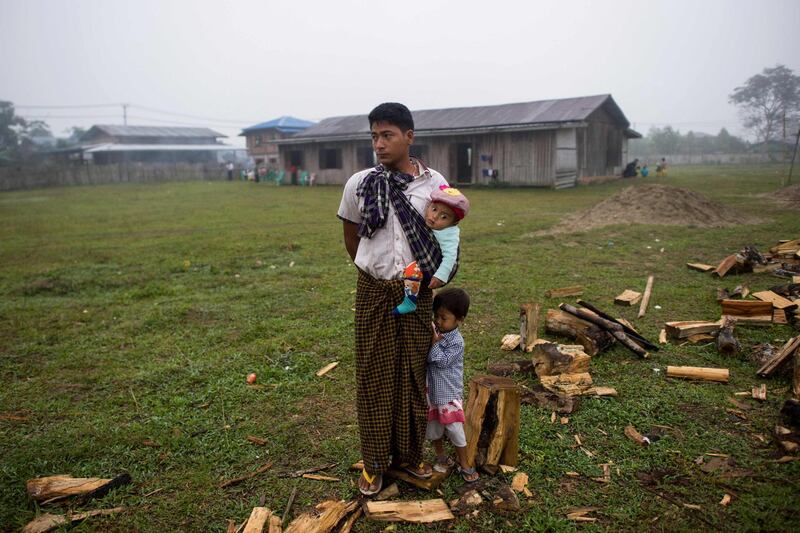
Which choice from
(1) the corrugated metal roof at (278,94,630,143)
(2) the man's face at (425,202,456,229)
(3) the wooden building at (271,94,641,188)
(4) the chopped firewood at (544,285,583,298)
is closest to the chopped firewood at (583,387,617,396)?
(2) the man's face at (425,202,456,229)

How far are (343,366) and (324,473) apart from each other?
147cm

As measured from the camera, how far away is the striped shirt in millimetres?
2713

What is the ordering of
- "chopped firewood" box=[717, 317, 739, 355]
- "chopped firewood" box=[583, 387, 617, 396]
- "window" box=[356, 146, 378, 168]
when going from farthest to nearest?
"window" box=[356, 146, 378, 168]
"chopped firewood" box=[717, 317, 739, 355]
"chopped firewood" box=[583, 387, 617, 396]

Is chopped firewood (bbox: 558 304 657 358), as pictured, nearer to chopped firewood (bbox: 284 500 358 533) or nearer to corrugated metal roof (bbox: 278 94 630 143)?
chopped firewood (bbox: 284 500 358 533)

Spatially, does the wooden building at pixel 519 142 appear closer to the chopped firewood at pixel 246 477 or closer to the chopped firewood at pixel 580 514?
the chopped firewood at pixel 246 477

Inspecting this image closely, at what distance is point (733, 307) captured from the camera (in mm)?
4934

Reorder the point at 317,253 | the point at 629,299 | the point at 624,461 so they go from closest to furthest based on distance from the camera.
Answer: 1. the point at 624,461
2. the point at 629,299
3. the point at 317,253

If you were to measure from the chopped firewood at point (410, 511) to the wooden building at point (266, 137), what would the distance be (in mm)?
40077

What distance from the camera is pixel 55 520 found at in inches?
99.6

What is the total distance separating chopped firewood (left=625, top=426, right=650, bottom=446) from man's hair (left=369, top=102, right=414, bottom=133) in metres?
2.26

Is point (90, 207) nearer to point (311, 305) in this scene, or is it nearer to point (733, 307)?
point (311, 305)

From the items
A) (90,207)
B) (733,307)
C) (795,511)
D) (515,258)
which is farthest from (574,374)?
(90,207)

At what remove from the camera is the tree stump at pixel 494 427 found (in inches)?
113

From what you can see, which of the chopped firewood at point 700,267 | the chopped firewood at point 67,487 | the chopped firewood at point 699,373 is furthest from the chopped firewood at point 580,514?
the chopped firewood at point 700,267
